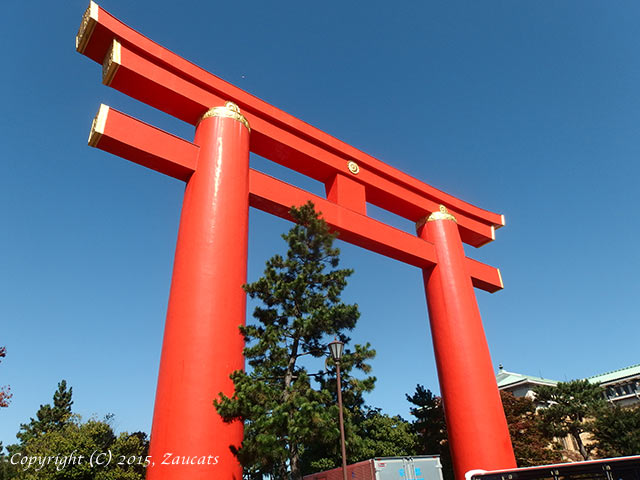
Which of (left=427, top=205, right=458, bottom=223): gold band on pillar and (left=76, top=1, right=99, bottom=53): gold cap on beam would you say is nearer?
(left=76, top=1, right=99, bottom=53): gold cap on beam

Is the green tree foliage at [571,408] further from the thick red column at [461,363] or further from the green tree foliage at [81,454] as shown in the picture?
the green tree foliage at [81,454]

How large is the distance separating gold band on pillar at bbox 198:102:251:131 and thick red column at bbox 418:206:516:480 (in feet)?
31.2

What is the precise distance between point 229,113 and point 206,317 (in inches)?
267

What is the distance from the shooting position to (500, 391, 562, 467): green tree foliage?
789 inches

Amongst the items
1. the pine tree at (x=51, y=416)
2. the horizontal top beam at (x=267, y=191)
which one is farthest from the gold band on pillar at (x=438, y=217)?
the pine tree at (x=51, y=416)

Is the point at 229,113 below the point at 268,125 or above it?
below

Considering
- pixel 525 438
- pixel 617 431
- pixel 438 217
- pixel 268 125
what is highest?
pixel 268 125

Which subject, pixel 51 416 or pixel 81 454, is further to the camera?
pixel 51 416

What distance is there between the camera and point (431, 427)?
67.2 feet

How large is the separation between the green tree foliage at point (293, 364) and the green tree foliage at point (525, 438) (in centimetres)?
1542

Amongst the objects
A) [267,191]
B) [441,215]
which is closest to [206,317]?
[267,191]

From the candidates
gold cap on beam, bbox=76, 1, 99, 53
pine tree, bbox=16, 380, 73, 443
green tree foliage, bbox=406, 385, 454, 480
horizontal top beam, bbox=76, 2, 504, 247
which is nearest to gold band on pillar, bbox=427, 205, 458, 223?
horizontal top beam, bbox=76, 2, 504, 247

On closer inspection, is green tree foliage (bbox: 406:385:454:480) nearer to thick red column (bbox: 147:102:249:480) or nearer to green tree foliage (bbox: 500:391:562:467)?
green tree foliage (bbox: 500:391:562:467)

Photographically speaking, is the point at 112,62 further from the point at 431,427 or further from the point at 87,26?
the point at 431,427
